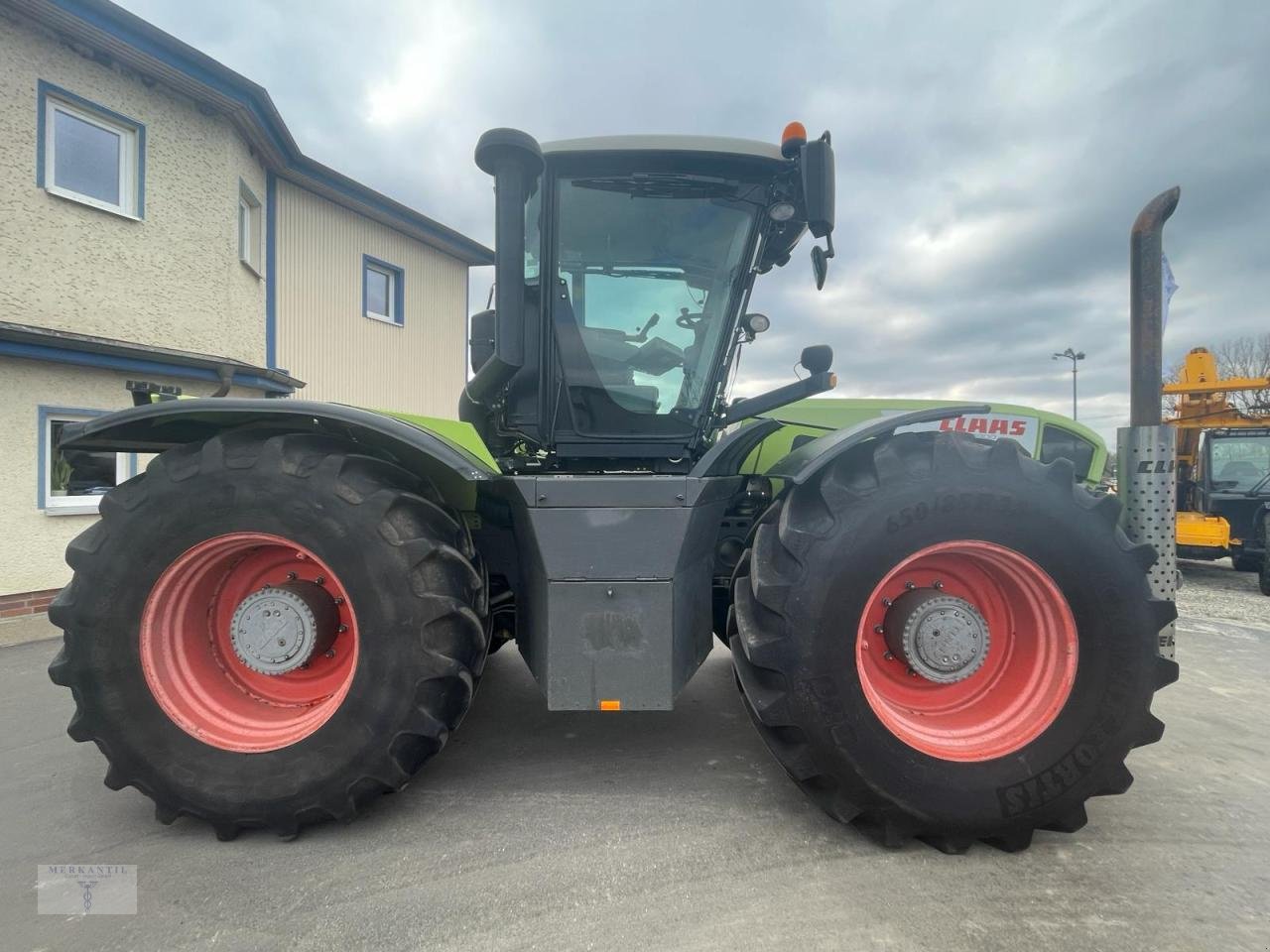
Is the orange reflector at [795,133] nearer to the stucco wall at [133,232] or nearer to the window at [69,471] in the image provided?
the window at [69,471]

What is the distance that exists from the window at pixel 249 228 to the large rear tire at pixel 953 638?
26.8ft

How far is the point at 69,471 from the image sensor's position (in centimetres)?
598

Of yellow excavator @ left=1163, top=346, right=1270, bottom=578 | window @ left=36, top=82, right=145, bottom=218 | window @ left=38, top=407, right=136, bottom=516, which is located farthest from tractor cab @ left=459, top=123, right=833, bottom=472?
yellow excavator @ left=1163, top=346, right=1270, bottom=578

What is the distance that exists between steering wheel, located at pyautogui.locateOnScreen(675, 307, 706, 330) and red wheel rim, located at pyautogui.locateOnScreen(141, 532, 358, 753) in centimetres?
162

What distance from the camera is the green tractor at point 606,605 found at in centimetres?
195

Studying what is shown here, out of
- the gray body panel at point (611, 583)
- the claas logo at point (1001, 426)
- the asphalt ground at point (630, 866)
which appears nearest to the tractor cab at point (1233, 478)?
the claas logo at point (1001, 426)

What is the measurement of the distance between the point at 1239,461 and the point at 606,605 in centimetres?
1150

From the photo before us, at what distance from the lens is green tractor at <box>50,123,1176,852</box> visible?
1.95 meters

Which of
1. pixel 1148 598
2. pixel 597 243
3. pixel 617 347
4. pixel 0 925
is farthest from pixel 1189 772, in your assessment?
pixel 0 925

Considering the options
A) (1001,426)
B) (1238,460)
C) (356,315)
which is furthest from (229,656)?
(1238,460)

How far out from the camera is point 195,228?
22.3 feet

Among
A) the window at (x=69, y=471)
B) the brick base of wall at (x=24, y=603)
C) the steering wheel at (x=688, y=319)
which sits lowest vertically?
the brick base of wall at (x=24, y=603)

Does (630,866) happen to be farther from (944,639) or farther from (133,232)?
(133,232)

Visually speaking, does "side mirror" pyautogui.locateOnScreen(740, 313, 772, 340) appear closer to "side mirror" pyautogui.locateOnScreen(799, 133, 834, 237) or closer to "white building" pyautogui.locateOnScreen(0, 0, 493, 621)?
"side mirror" pyautogui.locateOnScreen(799, 133, 834, 237)
